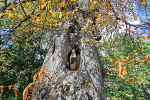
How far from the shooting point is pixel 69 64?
2445 millimetres

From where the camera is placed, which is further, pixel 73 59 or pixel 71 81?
pixel 73 59

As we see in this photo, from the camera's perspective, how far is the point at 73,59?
2.51 metres

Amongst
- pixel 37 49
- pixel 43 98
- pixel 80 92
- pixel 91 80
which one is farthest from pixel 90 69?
pixel 37 49

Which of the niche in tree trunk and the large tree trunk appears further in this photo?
the niche in tree trunk

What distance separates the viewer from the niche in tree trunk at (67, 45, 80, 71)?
2298 millimetres

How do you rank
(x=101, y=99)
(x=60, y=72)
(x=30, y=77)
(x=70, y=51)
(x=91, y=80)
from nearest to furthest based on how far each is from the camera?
(x=101, y=99) < (x=91, y=80) < (x=60, y=72) < (x=70, y=51) < (x=30, y=77)

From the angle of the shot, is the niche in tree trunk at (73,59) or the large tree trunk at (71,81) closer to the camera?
the large tree trunk at (71,81)

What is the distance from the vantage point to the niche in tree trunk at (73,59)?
2298 millimetres

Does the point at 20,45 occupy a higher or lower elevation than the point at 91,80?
higher

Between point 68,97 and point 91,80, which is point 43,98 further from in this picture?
point 91,80

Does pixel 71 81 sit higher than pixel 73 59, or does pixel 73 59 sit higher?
pixel 73 59

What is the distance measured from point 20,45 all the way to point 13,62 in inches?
50.0

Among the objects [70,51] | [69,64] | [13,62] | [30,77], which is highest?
[70,51]

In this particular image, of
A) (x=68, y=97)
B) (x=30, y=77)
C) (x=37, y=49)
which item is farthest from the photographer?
(x=37, y=49)
